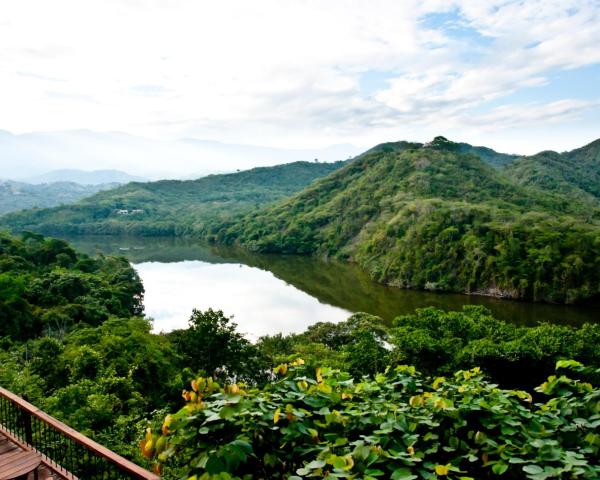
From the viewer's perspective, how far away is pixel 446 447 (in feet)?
8.18

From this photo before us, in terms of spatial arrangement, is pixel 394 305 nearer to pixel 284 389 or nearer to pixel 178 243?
pixel 284 389

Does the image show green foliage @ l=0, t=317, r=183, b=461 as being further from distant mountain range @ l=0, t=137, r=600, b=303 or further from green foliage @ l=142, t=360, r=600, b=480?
distant mountain range @ l=0, t=137, r=600, b=303

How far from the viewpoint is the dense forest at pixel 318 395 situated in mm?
2410

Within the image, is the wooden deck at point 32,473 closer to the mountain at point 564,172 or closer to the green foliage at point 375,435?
the green foliage at point 375,435

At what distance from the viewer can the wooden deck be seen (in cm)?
454

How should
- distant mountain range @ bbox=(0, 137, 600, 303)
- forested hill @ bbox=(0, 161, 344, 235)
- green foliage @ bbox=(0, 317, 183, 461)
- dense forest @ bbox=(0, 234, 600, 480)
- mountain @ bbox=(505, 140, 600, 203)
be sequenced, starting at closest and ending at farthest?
dense forest @ bbox=(0, 234, 600, 480) < green foliage @ bbox=(0, 317, 183, 461) < distant mountain range @ bbox=(0, 137, 600, 303) < mountain @ bbox=(505, 140, 600, 203) < forested hill @ bbox=(0, 161, 344, 235)

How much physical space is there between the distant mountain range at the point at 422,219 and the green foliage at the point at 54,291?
27.4 m

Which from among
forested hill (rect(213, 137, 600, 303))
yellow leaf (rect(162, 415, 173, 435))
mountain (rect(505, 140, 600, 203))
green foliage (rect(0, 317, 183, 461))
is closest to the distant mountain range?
forested hill (rect(213, 137, 600, 303))

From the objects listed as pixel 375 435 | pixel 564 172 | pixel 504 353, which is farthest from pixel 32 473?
pixel 564 172

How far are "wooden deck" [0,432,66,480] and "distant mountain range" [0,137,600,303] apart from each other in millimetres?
41548

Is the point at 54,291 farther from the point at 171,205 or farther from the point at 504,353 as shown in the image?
the point at 171,205

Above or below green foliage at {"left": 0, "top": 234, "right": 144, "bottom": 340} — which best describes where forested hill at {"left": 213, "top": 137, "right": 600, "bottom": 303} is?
above

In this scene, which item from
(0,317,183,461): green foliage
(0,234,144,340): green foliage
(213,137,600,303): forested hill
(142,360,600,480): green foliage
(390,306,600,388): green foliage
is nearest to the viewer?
(142,360,600,480): green foliage

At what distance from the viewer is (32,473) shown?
4.66 m
